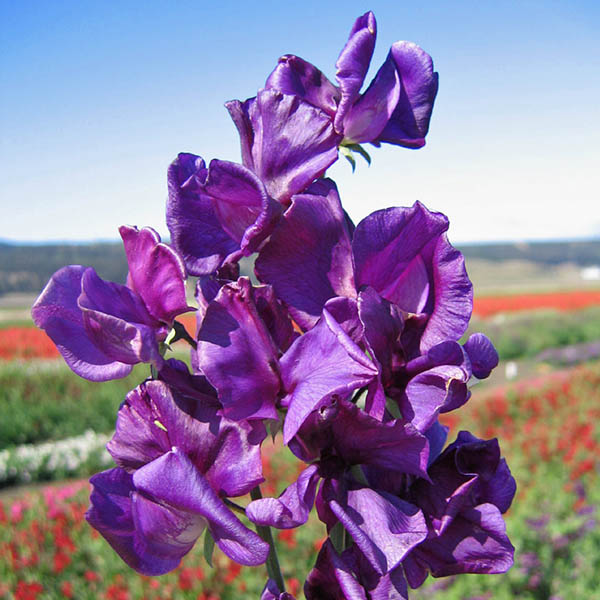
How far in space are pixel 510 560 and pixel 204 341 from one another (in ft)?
1.63

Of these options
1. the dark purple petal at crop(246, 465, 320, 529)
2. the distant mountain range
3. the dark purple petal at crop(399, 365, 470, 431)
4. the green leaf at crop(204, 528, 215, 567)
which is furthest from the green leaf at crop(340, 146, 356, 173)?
the distant mountain range

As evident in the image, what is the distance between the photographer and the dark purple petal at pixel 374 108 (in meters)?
0.90

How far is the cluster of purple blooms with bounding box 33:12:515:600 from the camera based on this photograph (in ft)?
2.37

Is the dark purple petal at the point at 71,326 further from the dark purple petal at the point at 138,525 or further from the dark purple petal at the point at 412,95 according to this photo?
the dark purple petal at the point at 412,95

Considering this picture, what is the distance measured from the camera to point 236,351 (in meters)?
0.74

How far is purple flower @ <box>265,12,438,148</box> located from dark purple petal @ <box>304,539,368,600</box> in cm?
54

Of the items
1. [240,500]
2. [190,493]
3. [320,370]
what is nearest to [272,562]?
[190,493]

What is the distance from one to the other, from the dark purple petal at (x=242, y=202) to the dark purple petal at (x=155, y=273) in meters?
0.09

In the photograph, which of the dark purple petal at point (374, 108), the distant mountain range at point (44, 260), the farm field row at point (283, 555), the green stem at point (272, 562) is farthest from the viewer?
the distant mountain range at point (44, 260)

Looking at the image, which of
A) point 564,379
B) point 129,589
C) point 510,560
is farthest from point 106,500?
point 564,379

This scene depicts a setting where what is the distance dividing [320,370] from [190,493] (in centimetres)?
20

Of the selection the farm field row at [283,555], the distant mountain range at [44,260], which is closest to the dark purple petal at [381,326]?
the farm field row at [283,555]

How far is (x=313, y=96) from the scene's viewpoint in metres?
0.88

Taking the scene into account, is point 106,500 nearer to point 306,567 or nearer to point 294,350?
point 294,350
